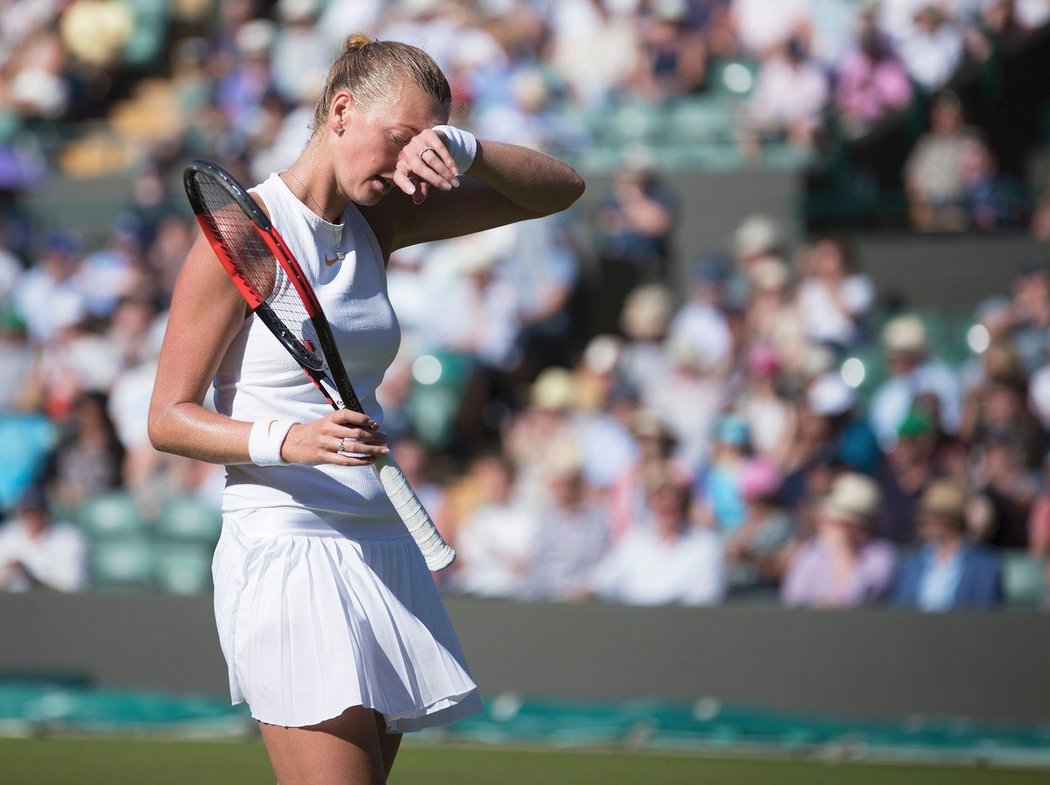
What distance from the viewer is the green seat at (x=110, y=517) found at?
26.4 ft

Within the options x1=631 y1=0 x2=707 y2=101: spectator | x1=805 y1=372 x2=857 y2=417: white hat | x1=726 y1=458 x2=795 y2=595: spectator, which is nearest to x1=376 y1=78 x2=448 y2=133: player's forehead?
x1=726 y1=458 x2=795 y2=595: spectator

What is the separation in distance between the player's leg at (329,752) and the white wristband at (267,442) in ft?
1.53

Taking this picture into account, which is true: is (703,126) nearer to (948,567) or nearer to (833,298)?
(833,298)

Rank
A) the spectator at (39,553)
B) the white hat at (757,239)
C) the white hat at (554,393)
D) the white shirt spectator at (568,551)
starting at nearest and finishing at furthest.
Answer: the white shirt spectator at (568,551), the spectator at (39,553), the white hat at (554,393), the white hat at (757,239)

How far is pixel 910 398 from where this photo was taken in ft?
25.7

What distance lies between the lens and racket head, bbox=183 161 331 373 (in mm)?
2734

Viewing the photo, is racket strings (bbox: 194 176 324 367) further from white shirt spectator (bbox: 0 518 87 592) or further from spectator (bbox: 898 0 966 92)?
spectator (bbox: 898 0 966 92)

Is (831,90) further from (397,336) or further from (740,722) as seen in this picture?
(397,336)

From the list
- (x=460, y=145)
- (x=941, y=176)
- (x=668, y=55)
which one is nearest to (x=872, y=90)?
(x=941, y=176)

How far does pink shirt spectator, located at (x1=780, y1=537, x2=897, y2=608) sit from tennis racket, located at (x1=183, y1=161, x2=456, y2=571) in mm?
4107

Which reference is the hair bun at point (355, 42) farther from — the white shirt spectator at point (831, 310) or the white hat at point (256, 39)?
the white hat at point (256, 39)

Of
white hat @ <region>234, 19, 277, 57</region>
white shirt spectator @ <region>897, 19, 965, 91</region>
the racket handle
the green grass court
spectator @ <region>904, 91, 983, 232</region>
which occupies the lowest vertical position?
the green grass court

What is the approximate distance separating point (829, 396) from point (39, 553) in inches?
159

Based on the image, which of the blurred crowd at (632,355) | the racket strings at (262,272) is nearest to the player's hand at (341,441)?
the racket strings at (262,272)
